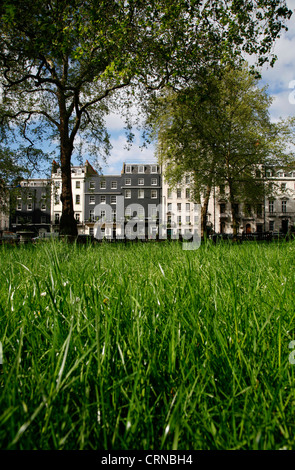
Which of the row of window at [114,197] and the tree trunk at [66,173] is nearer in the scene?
the tree trunk at [66,173]

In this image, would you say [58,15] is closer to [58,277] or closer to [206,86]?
[206,86]

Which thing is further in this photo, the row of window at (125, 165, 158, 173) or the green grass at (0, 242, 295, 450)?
the row of window at (125, 165, 158, 173)

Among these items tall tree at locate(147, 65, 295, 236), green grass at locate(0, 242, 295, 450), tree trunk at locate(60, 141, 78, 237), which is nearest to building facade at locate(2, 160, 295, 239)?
tall tree at locate(147, 65, 295, 236)

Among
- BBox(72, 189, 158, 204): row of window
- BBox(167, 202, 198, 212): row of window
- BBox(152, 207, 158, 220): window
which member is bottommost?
BBox(152, 207, 158, 220): window

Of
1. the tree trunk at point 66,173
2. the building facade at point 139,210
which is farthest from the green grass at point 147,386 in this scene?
the building facade at point 139,210

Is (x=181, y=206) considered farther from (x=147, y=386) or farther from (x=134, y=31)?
(x=147, y=386)

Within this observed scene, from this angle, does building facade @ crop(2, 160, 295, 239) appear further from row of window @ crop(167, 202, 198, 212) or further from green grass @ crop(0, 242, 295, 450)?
green grass @ crop(0, 242, 295, 450)

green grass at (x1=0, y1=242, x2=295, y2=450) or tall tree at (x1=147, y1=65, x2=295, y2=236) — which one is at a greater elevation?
tall tree at (x1=147, y1=65, x2=295, y2=236)

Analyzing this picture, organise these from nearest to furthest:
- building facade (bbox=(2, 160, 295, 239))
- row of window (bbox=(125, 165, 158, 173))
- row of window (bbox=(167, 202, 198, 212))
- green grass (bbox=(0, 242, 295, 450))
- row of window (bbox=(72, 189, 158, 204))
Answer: green grass (bbox=(0, 242, 295, 450)) → building facade (bbox=(2, 160, 295, 239)) → row of window (bbox=(167, 202, 198, 212)) → row of window (bbox=(72, 189, 158, 204)) → row of window (bbox=(125, 165, 158, 173))

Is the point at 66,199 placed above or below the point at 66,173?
below

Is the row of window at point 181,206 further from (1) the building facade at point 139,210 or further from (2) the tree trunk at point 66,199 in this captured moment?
(2) the tree trunk at point 66,199

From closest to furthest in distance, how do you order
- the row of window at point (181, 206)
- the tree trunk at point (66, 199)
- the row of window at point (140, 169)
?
the tree trunk at point (66, 199) < the row of window at point (181, 206) < the row of window at point (140, 169)

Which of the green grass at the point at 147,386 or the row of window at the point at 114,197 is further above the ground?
the row of window at the point at 114,197


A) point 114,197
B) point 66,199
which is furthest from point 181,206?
point 66,199
